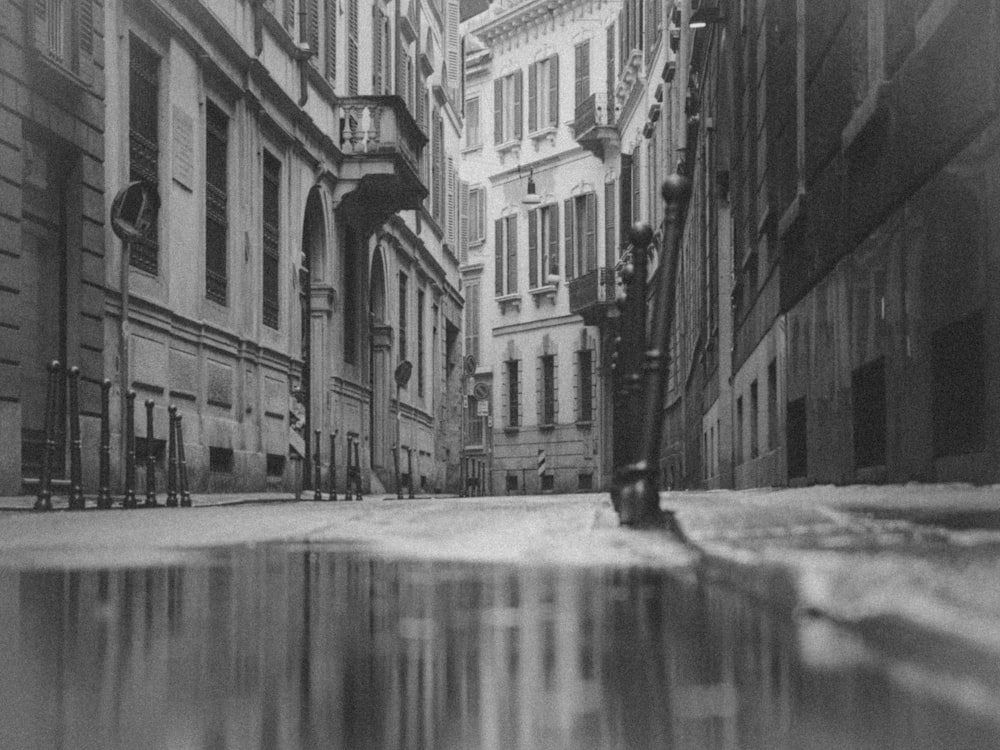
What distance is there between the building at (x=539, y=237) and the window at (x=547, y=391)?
34 millimetres

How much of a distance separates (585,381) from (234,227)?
1922 centimetres

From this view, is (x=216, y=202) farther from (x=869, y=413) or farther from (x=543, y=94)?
(x=543, y=94)

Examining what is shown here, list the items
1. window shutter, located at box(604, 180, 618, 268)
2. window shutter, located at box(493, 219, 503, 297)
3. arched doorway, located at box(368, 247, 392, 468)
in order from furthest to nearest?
1. window shutter, located at box(493, 219, 503, 297)
2. window shutter, located at box(604, 180, 618, 268)
3. arched doorway, located at box(368, 247, 392, 468)

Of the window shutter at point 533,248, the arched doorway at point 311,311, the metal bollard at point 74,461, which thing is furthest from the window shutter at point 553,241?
the metal bollard at point 74,461

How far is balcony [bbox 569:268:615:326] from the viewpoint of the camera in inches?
1323

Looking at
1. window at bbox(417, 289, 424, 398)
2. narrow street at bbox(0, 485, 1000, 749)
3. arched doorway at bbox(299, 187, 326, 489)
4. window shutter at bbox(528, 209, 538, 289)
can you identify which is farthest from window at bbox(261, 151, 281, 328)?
narrow street at bbox(0, 485, 1000, 749)

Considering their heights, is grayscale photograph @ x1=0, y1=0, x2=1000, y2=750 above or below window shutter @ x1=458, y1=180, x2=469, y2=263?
below

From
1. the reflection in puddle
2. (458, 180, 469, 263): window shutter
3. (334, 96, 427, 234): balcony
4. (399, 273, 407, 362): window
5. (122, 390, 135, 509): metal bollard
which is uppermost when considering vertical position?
(458, 180, 469, 263): window shutter

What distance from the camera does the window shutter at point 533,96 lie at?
38.2 meters

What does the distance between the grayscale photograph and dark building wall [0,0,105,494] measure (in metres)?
0.04

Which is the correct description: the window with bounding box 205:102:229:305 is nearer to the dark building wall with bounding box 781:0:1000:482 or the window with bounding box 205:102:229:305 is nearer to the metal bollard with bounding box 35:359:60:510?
the metal bollard with bounding box 35:359:60:510

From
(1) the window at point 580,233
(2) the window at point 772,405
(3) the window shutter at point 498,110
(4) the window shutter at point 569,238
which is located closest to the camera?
(2) the window at point 772,405

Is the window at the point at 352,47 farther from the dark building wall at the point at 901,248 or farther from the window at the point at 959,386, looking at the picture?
the window at the point at 959,386

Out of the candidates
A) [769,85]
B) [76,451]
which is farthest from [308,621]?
[769,85]
